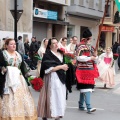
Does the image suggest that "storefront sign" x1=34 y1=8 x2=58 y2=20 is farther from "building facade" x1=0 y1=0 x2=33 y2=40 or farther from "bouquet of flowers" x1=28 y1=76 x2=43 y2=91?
"bouquet of flowers" x1=28 y1=76 x2=43 y2=91

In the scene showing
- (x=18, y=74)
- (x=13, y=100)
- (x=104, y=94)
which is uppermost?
(x=18, y=74)

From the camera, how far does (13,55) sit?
679cm

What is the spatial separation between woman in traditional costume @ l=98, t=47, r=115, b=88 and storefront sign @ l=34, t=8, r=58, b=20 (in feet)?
50.2

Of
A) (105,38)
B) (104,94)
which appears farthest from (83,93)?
(105,38)

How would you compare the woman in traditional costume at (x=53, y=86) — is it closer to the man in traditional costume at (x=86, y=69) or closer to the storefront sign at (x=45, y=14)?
the man in traditional costume at (x=86, y=69)

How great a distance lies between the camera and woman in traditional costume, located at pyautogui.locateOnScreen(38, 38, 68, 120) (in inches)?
282

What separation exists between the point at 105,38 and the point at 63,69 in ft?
124

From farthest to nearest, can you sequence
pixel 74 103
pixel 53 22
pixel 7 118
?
1. pixel 53 22
2. pixel 74 103
3. pixel 7 118

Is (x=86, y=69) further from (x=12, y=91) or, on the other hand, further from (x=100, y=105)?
→ (x=12, y=91)

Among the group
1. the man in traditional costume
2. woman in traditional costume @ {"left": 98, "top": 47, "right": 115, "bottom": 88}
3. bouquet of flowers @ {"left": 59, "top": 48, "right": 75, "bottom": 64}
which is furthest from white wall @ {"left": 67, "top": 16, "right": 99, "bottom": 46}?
bouquet of flowers @ {"left": 59, "top": 48, "right": 75, "bottom": 64}

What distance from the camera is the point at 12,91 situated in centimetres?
664

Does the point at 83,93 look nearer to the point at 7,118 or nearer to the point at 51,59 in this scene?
the point at 51,59

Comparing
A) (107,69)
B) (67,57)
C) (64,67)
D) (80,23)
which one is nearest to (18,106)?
(64,67)

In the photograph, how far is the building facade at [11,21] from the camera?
24.8 meters
